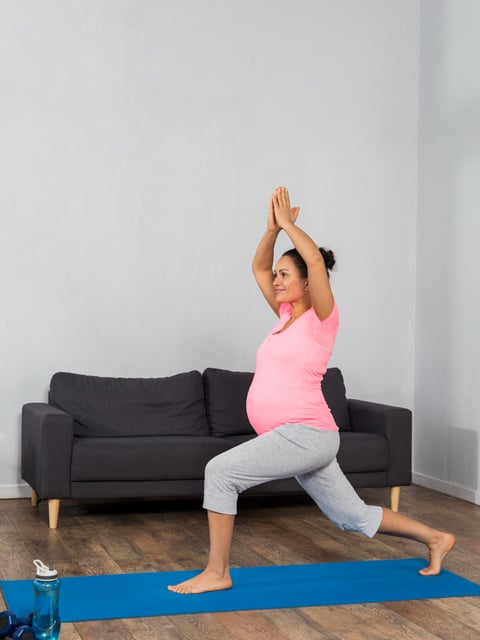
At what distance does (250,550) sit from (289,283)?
1.34 m

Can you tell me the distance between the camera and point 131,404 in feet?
17.5

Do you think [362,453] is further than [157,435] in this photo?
No

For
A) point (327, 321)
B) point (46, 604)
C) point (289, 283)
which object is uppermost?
point (289, 283)

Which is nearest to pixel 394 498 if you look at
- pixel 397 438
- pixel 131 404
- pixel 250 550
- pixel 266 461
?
pixel 397 438

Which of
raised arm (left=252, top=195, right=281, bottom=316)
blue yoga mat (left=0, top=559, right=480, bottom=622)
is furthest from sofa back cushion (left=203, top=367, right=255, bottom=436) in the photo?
raised arm (left=252, top=195, right=281, bottom=316)

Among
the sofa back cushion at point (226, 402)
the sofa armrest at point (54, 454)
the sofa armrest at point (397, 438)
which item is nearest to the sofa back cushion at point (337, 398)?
the sofa armrest at point (397, 438)

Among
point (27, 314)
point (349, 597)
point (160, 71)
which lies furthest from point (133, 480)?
point (160, 71)

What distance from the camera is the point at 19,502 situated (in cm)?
538

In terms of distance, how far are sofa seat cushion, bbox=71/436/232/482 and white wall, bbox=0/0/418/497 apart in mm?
910

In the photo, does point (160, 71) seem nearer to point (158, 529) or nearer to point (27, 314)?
point (27, 314)

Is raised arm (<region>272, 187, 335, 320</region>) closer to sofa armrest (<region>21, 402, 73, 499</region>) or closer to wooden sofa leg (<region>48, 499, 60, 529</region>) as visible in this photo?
sofa armrest (<region>21, 402, 73, 499</region>)

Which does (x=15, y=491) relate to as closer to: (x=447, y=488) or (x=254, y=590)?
(x=254, y=590)

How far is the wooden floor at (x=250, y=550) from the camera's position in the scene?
3.06 metres

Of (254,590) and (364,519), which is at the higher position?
(364,519)
